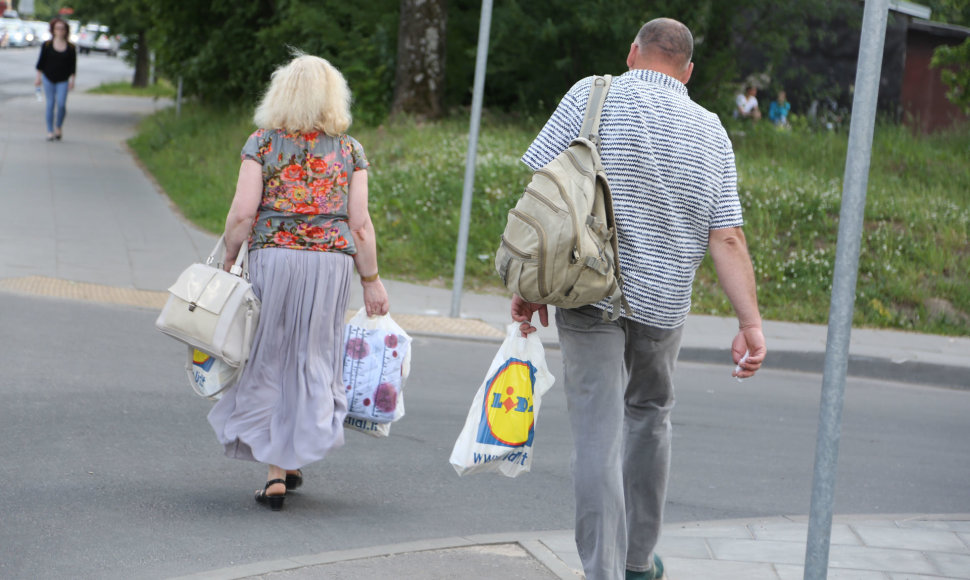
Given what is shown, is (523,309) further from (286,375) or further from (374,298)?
(286,375)

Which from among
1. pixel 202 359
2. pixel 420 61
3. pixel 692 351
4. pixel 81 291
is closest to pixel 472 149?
pixel 692 351

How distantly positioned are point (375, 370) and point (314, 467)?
36.1 inches

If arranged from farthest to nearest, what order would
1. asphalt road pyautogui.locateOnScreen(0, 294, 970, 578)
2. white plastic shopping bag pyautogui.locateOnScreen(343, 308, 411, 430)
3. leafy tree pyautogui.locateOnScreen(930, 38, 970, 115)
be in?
leafy tree pyautogui.locateOnScreen(930, 38, 970, 115), white plastic shopping bag pyautogui.locateOnScreen(343, 308, 411, 430), asphalt road pyautogui.locateOnScreen(0, 294, 970, 578)

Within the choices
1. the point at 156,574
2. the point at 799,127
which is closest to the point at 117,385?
the point at 156,574

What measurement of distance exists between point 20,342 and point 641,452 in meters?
5.24

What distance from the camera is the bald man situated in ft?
12.3

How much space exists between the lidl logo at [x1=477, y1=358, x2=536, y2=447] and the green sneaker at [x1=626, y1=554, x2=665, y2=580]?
590 mm

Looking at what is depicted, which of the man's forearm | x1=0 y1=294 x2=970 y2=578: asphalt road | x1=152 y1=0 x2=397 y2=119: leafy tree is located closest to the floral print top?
x1=0 y1=294 x2=970 y2=578: asphalt road

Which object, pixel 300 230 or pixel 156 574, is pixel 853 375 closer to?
pixel 300 230

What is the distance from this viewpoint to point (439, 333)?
9.73 m

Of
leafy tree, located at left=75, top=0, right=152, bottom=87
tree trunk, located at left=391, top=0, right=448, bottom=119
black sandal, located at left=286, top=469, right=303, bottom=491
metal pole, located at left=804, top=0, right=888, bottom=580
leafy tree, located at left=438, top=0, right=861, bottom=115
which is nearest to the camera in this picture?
metal pole, located at left=804, top=0, right=888, bottom=580

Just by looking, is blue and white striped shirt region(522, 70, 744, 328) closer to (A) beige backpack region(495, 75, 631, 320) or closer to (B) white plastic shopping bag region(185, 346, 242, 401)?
(A) beige backpack region(495, 75, 631, 320)

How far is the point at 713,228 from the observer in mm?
3838

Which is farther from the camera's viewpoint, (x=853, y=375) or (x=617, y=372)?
(x=853, y=375)
